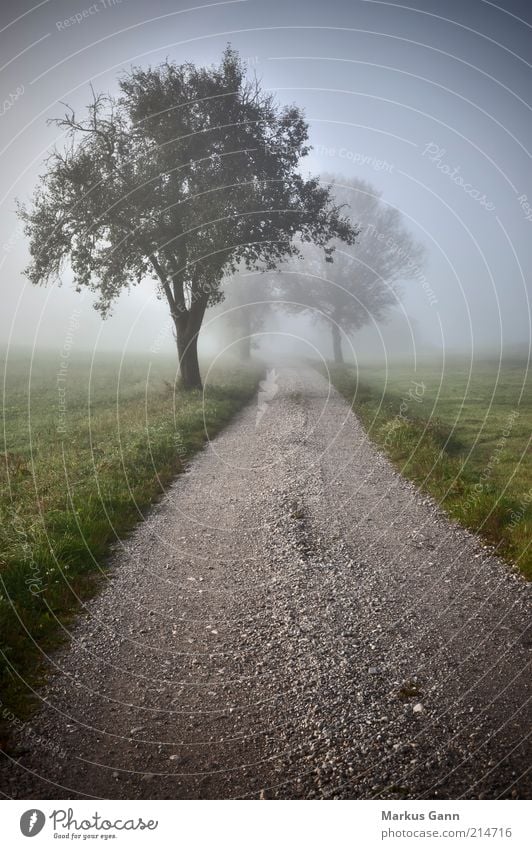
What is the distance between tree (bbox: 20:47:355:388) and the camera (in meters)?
22.4

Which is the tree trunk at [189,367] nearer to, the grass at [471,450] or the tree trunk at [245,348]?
the grass at [471,450]

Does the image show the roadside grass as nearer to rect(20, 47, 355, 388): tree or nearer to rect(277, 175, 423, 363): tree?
rect(20, 47, 355, 388): tree

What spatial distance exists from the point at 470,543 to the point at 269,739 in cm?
540

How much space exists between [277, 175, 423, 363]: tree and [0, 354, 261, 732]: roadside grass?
2793 cm

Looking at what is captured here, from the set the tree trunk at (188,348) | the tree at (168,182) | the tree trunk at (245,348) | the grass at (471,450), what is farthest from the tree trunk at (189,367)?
the tree trunk at (245,348)

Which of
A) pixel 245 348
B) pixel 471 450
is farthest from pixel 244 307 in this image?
pixel 471 450

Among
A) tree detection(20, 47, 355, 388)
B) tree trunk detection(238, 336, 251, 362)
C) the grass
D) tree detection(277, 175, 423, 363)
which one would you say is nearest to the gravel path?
the grass

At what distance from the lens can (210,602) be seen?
22.3ft

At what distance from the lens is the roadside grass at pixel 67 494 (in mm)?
5949

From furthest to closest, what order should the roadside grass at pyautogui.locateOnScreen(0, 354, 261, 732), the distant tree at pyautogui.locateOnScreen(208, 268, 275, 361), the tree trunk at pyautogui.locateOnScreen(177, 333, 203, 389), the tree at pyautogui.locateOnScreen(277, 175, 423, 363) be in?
the distant tree at pyautogui.locateOnScreen(208, 268, 275, 361)
the tree at pyautogui.locateOnScreen(277, 175, 423, 363)
the tree trunk at pyautogui.locateOnScreen(177, 333, 203, 389)
the roadside grass at pyautogui.locateOnScreen(0, 354, 261, 732)

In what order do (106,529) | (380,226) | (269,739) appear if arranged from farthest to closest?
(380,226), (106,529), (269,739)

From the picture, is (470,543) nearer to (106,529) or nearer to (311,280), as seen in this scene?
(106,529)

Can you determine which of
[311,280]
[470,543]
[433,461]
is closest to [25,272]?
[433,461]

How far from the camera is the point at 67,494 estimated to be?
10.6m
